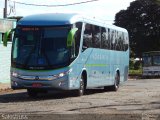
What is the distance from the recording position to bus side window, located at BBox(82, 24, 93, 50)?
69.4ft

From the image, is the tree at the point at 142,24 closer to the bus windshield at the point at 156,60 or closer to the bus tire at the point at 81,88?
the bus windshield at the point at 156,60

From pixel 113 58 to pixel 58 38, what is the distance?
657cm

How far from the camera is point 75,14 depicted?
68.7ft

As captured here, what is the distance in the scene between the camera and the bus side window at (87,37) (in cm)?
2114

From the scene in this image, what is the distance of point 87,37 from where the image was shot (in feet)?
70.8

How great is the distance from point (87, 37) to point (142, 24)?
58157 mm

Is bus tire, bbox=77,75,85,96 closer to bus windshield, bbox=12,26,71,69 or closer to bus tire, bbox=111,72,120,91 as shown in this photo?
bus windshield, bbox=12,26,71,69

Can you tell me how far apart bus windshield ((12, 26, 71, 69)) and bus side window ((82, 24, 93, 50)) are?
1.53 m

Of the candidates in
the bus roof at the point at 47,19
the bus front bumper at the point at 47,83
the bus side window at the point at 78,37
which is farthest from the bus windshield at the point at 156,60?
the bus front bumper at the point at 47,83

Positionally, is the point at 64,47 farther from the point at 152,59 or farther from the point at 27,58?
the point at 152,59

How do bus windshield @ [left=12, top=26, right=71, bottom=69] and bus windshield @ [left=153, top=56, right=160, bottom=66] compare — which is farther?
bus windshield @ [left=153, top=56, right=160, bottom=66]

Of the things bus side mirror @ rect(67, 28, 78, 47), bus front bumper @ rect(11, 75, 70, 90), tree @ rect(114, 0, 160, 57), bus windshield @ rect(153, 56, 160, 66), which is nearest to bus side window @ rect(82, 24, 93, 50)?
bus side mirror @ rect(67, 28, 78, 47)

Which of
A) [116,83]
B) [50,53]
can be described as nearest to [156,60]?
[116,83]

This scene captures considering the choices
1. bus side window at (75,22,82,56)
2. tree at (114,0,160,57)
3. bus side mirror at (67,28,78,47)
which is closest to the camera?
bus side mirror at (67,28,78,47)
